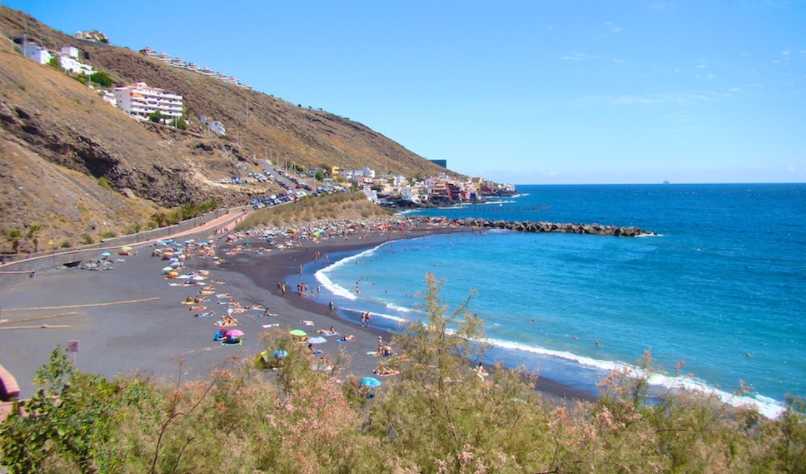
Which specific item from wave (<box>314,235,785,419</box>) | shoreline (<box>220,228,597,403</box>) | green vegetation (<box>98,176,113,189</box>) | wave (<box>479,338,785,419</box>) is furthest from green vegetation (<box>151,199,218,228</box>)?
wave (<box>479,338,785,419</box>)

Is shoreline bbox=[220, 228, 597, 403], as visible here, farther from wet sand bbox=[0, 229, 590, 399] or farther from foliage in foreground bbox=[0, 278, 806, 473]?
foliage in foreground bbox=[0, 278, 806, 473]

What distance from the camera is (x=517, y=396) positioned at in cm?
674

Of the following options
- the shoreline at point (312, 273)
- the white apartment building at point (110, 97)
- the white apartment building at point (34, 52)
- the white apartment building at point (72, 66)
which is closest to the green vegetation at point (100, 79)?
the white apartment building at point (72, 66)

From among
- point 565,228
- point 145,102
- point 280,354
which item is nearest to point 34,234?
point 280,354

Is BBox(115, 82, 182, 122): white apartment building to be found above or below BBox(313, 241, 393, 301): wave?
above

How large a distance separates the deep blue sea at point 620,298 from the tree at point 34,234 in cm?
1818

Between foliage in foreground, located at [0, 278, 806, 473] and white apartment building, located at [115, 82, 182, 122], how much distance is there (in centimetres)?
7568

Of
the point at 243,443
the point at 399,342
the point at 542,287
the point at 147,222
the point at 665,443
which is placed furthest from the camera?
the point at 147,222

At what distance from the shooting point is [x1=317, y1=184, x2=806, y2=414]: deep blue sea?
2152 centimetres

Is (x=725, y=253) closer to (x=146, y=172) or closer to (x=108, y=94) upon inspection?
(x=146, y=172)

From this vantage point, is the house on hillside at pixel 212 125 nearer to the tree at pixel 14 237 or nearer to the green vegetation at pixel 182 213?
the green vegetation at pixel 182 213

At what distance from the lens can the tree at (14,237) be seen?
104 ft

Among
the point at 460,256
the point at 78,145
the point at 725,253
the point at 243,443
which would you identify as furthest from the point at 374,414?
the point at 725,253

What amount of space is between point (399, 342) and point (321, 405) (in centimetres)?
150
